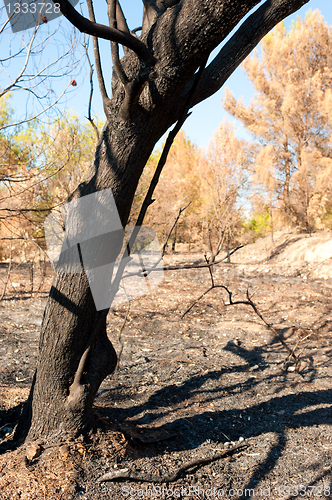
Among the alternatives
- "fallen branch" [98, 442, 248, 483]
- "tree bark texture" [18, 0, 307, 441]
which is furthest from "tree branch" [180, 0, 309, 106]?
"fallen branch" [98, 442, 248, 483]

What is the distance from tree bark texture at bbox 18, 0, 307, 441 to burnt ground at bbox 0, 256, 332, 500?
0.20 m

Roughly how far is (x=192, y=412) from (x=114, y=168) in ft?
5.44

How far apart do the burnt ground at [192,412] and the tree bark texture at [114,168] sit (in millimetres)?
197

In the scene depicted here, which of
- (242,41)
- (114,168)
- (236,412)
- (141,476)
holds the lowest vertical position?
(236,412)

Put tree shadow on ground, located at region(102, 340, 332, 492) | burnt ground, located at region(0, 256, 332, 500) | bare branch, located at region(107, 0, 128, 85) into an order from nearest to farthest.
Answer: bare branch, located at region(107, 0, 128, 85), burnt ground, located at region(0, 256, 332, 500), tree shadow on ground, located at region(102, 340, 332, 492)

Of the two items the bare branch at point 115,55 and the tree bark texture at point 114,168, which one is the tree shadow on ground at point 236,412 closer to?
the tree bark texture at point 114,168

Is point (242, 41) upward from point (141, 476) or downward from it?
upward

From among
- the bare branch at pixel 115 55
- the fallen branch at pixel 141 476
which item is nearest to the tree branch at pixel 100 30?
the bare branch at pixel 115 55

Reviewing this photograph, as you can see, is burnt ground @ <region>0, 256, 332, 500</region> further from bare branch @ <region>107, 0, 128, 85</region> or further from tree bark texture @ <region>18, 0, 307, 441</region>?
bare branch @ <region>107, 0, 128, 85</region>

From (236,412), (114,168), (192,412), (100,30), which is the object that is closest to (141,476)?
(192,412)

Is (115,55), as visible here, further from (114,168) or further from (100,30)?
(114,168)

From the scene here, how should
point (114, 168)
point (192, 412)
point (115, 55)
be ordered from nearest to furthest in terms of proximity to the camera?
point (115, 55)
point (114, 168)
point (192, 412)

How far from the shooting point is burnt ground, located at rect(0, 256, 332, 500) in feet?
4.98

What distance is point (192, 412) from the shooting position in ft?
7.51
